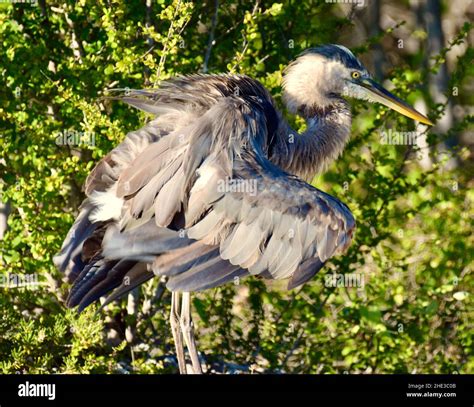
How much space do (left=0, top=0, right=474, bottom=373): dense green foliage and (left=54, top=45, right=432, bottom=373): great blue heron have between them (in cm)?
41

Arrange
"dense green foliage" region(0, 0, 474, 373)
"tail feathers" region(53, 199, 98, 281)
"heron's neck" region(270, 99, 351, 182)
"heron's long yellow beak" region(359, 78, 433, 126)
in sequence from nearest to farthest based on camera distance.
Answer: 1. "tail feathers" region(53, 199, 98, 281)
2. "dense green foliage" region(0, 0, 474, 373)
3. "heron's neck" region(270, 99, 351, 182)
4. "heron's long yellow beak" region(359, 78, 433, 126)

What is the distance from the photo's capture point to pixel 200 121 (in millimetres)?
6555

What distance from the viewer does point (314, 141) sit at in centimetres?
748

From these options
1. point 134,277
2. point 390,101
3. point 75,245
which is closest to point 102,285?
point 134,277

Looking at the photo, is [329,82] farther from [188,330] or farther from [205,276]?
[205,276]

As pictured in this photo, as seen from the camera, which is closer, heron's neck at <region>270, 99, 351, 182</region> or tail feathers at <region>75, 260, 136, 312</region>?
tail feathers at <region>75, 260, 136, 312</region>

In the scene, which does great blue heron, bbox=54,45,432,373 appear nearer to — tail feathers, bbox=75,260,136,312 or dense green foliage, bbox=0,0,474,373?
tail feathers, bbox=75,260,136,312

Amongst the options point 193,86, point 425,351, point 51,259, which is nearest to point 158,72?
point 193,86

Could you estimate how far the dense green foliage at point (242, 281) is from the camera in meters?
7.21

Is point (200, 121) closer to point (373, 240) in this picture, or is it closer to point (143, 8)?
point (143, 8)

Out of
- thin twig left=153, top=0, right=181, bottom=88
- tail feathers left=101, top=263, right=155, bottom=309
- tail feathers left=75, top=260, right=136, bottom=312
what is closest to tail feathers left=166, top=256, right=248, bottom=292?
tail feathers left=101, top=263, right=155, bottom=309

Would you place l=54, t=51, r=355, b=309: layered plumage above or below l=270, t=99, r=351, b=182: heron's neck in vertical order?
below

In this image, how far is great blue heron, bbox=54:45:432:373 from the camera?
20.0 feet

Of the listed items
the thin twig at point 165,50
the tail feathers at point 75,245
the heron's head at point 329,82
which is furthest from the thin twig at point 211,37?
the tail feathers at point 75,245
